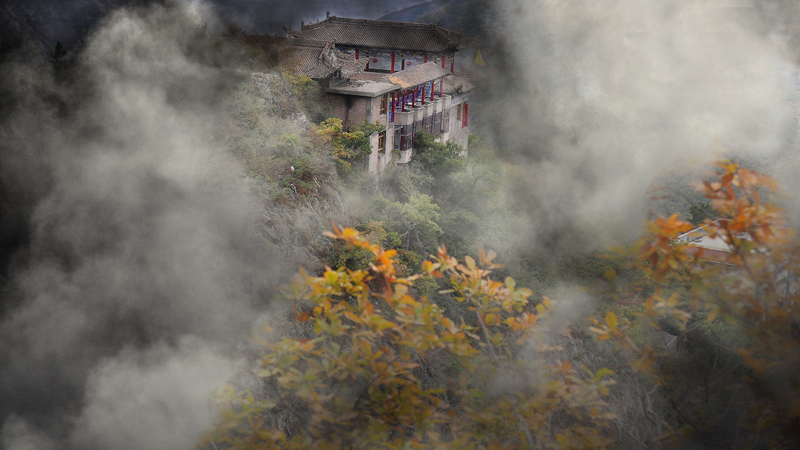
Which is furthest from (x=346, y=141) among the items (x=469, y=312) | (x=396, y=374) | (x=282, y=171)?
(x=396, y=374)

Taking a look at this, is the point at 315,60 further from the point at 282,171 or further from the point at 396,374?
the point at 396,374

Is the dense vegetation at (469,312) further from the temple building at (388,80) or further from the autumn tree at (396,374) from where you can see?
the temple building at (388,80)

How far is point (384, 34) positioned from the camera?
55.1 feet

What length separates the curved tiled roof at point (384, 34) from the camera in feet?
54.7

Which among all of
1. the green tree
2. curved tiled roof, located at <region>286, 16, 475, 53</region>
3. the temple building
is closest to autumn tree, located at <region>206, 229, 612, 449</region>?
the green tree

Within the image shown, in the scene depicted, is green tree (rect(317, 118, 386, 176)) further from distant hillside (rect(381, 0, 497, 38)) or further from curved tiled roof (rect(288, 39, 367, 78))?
distant hillside (rect(381, 0, 497, 38))

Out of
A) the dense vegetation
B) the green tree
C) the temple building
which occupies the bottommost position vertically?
the dense vegetation

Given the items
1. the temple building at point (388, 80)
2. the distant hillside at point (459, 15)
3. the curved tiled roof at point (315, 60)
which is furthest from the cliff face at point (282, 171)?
the distant hillside at point (459, 15)

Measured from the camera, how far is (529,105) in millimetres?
22250

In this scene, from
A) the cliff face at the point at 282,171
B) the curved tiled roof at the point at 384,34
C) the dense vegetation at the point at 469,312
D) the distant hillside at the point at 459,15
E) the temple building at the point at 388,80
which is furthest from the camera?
the distant hillside at the point at 459,15

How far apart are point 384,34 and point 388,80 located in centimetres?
353

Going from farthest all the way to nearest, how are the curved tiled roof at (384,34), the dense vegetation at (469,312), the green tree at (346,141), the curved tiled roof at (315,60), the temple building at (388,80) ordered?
1. the curved tiled roof at (384,34)
2. the temple building at (388,80)
3. the curved tiled roof at (315,60)
4. the green tree at (346,141)
5. the dense vegetation at (469,312)

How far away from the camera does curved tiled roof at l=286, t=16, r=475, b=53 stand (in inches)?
656

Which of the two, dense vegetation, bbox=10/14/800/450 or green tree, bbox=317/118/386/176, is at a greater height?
green tree, bbox=317/118/386/176
